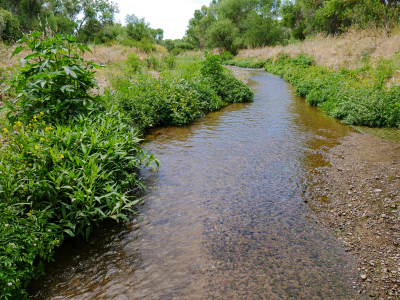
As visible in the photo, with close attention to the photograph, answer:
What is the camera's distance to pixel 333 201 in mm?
4312

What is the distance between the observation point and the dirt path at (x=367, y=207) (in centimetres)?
290

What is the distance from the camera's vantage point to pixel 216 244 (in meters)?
3.47

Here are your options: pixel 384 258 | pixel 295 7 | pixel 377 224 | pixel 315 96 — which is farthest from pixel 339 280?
pixel 295 7

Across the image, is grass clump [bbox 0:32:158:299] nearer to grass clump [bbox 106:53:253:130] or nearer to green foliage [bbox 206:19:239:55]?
grass clump [bbox 106:53:253:130]

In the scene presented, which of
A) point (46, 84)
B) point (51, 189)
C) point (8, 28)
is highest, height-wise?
point (8, 28)

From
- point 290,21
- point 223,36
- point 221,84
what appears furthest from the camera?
point 223,36

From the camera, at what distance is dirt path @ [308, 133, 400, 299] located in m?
2.90

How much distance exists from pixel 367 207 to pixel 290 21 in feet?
127

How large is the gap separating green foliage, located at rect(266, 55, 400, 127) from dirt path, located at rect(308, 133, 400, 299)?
1896 millimetres

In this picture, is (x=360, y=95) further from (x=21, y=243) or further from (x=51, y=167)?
(x=21, y=243)

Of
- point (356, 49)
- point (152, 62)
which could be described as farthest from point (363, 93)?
point (152, 62)

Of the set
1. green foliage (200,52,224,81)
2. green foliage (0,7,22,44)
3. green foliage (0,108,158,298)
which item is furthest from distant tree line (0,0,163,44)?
green foliage (0,108,158,298)

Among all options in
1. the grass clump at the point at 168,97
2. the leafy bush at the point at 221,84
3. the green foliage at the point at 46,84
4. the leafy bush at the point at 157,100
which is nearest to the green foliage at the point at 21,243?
the green foliage at the point at 46,84

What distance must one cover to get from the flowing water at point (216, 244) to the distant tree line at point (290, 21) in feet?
50.1
